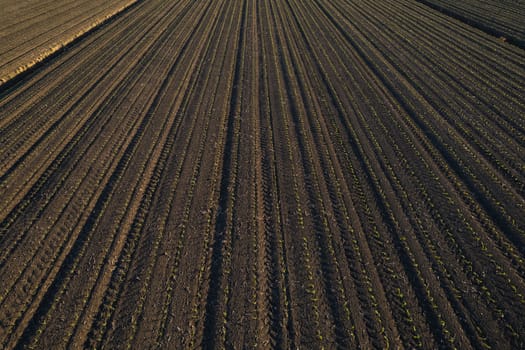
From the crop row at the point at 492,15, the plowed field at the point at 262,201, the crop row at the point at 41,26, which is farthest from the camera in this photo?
the crop row at the point at 492,15

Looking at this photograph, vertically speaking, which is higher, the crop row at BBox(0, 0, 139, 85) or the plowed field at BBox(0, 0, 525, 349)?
the crop row at BBox(0, 0, 139, 85)

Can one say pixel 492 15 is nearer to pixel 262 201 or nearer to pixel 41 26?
pixel 262 201

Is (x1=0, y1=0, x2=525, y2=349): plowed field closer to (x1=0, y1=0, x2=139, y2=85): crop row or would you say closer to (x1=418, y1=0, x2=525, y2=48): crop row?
(x1=0, y1=0, x2=139, y2=85): crop row

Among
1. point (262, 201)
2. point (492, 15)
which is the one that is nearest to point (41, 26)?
point (262, 201)

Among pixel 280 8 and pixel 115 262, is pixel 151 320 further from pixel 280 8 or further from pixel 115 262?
pixel 280 8

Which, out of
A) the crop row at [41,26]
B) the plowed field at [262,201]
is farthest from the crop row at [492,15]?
the crop row at [41,26]

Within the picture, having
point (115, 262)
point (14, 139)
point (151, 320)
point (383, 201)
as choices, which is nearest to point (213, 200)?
point (115, 262)

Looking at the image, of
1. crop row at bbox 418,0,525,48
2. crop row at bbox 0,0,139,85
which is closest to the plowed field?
crop row at bbox 0,0,139,85

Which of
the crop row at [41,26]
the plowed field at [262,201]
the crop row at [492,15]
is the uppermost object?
the crop row at [41,26]

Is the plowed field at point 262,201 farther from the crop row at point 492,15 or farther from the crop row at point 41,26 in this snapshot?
the crop row at point 492,15
